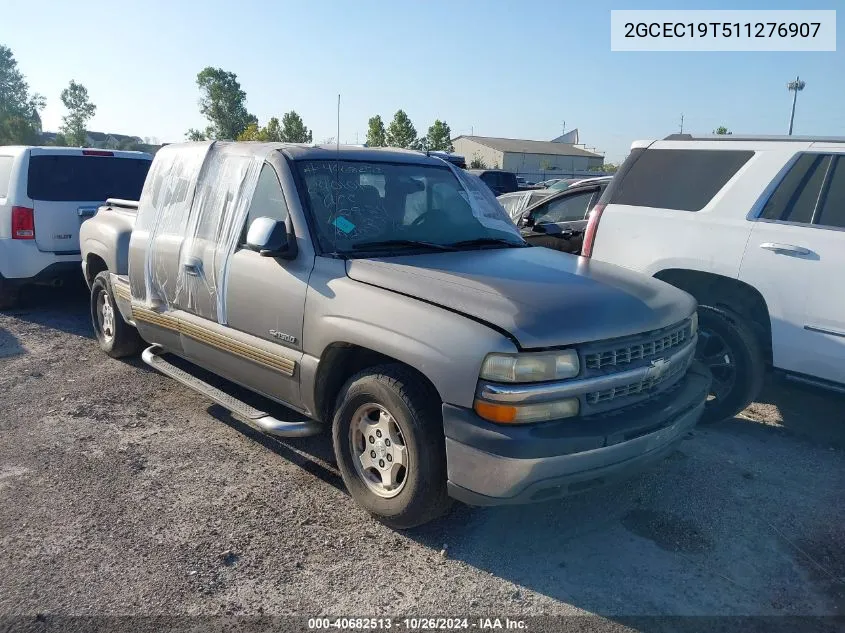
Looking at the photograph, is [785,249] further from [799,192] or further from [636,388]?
[636,388]

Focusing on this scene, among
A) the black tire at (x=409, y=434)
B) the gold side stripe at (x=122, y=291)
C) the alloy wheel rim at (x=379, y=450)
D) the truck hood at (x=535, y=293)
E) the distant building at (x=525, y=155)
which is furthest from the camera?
the distant building at (x=525, y=155)

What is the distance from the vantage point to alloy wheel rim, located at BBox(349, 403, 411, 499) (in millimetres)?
3354

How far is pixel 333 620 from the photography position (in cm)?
283

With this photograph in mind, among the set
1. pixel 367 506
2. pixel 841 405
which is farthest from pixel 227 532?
pixel 841 405

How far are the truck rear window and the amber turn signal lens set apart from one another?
6.67 metres

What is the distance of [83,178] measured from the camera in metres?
7.92

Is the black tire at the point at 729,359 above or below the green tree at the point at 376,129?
below

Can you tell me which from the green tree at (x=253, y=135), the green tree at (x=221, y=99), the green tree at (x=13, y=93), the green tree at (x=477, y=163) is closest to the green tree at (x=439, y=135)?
the green tree at (x=477, y=163)

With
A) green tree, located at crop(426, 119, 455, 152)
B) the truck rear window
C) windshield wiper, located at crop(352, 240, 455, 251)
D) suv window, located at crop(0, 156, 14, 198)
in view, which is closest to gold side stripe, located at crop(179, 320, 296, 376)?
windshield wiper, located at crop(352, 240, 455, 251)

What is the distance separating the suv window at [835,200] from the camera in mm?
4535

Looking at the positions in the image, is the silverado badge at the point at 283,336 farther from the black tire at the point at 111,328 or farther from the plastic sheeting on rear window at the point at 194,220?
the black tire at the point at 111,328

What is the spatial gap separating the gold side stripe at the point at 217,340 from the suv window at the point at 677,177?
317cm

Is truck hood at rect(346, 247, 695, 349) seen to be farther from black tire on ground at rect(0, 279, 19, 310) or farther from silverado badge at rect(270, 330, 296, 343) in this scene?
black tire on ground at rect(0, 279, 19, 310)

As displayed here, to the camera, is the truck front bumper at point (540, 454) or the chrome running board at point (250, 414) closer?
the truck front bumper at point (540, 454)
